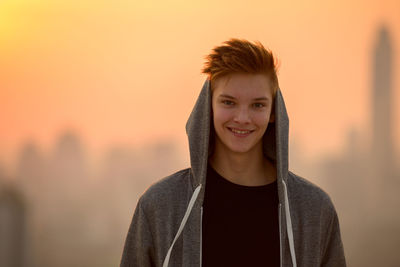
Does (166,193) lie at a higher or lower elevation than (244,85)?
lower

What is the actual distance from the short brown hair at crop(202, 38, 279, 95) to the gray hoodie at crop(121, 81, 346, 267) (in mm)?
74

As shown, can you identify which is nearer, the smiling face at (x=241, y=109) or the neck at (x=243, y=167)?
the smiling face at (x=241, y=109)

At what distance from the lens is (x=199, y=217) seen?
166 centimetres

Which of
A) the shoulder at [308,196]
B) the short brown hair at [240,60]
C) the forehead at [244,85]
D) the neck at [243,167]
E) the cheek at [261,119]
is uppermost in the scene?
the short brown hair at [240,60]

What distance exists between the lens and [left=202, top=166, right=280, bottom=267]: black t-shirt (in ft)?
5.33

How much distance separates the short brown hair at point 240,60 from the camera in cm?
163

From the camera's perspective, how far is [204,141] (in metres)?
1.72

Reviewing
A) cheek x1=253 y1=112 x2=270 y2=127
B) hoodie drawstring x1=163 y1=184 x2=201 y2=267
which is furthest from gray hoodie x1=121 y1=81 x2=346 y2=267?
cheek x1=253 y1=112 x2=270 y2=127

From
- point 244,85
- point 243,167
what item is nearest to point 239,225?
point 243,167

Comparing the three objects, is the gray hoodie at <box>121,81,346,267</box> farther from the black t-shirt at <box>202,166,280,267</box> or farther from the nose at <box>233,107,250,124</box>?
the nose at <box>233,107,250,124</box>

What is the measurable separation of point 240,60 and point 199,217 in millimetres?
562

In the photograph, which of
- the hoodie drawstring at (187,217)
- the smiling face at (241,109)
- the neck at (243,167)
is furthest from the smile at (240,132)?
the hoodie drawstring at (187,217)

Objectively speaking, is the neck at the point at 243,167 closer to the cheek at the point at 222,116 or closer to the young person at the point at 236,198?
the young person at the point at 236,198

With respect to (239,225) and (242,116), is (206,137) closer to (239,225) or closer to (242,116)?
(242,116)
